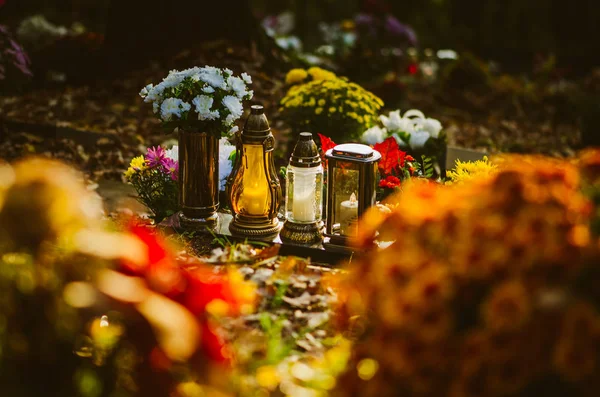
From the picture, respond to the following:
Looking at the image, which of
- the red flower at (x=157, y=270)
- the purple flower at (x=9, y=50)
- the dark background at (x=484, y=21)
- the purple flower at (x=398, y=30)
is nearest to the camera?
the red flower at (x=157, y=270)

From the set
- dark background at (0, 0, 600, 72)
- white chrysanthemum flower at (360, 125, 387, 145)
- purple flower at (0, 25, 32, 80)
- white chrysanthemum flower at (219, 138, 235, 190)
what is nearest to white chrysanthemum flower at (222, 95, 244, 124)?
white chrysanthemum flower at (219, 138, 235, 190)

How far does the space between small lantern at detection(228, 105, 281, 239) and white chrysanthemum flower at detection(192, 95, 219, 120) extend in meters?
0.19

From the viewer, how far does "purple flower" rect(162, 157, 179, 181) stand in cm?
498

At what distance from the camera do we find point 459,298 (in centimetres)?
224

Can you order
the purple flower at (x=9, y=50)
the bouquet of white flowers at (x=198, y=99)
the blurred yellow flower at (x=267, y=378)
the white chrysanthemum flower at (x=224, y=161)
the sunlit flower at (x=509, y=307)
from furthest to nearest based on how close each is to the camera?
the purple flower at (x=9, y=50) → the white chrysanthemum flower at (x=224, y=161) → the bouquet of white flowers at (x=198, y=99) → the blurred yellow flower at (x=267, y=378) → the sunlit flower at (x=509, y=307)

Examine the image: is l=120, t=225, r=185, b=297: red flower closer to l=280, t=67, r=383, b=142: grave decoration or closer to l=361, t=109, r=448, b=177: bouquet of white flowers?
l=361, t=109, r=448, b=177: bouquet of white flowers

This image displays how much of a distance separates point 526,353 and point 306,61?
27.3 feet

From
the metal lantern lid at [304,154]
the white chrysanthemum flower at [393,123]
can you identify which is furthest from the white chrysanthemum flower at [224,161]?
the white chrysanthemum flower at [393,123]

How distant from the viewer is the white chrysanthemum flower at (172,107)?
448cm

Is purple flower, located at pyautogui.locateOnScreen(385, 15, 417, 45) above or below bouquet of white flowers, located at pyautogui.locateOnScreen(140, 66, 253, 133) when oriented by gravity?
above

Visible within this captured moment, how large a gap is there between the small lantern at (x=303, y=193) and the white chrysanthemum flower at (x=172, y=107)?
0.67 meters

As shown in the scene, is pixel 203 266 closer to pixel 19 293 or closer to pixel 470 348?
pixel 19 293

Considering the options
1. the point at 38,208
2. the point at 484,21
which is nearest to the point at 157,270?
the point at 38,208

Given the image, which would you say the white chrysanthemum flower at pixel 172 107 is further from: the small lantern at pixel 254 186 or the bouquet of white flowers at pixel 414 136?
the bouquet of white flowers at pixel 414 136
